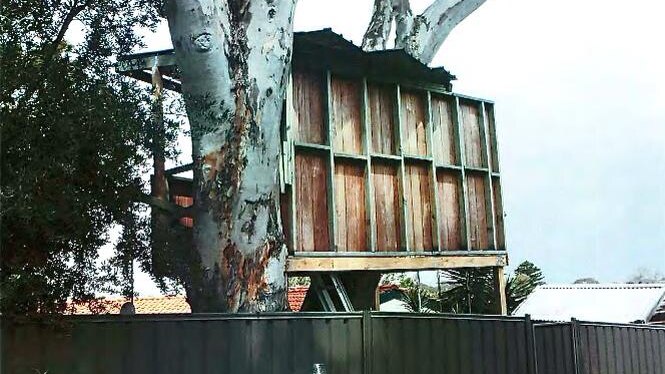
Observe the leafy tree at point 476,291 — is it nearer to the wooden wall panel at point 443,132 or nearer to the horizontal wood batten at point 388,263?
the horizontal wood batten at point 388,263

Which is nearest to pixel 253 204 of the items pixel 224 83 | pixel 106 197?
pixel 224 83

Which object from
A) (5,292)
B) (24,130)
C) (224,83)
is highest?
(224,83)

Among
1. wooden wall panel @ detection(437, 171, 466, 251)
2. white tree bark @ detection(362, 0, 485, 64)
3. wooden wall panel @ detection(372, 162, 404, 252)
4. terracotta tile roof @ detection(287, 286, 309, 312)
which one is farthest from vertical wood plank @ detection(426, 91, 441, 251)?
terracotta tile roof @ detection(287, 286, 309, 312)

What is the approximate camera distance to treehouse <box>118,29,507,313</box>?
9.93 metres

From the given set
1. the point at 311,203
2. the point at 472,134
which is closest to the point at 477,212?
the point at 472,134

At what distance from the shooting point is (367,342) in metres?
7.93

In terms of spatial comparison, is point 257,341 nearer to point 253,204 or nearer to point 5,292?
point 253,204

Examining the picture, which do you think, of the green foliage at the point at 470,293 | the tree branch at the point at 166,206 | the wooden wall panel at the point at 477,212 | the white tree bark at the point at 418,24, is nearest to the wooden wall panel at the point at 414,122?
the wooden wall panel at the point at 477,212

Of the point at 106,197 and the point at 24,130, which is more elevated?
the point at 24,130

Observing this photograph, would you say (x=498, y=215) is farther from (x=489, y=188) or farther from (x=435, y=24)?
(x=435, y=24)

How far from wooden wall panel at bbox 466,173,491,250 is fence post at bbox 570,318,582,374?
389 centimetres

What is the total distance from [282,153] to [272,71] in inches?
41.7

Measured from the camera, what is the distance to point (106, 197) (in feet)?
23.0

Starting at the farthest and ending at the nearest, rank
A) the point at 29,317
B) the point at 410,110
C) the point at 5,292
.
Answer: the point at 410,110 → the point at 29,317 → the point at 5,292
